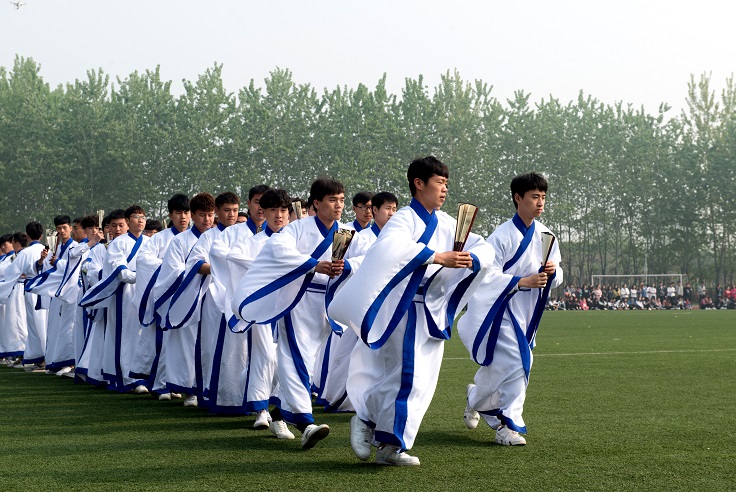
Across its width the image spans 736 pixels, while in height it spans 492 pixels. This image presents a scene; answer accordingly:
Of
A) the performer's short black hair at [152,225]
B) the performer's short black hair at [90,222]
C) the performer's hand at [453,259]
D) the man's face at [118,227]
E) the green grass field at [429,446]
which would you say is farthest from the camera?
the performer's short black hair at [90,222]

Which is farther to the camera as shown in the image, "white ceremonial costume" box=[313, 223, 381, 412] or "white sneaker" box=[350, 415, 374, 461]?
"white ceremonial costume" box=[313, 223, 381, 412]

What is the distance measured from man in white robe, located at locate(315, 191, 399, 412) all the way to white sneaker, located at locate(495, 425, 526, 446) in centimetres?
221

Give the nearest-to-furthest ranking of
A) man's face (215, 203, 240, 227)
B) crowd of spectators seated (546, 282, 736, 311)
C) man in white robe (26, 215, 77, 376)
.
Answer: man's face (215, 203, 240, 227)
man in white robe (26, 215, 77, 376)
crowd of spectators seated (546, 282, 736, 311)

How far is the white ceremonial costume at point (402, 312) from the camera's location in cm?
632

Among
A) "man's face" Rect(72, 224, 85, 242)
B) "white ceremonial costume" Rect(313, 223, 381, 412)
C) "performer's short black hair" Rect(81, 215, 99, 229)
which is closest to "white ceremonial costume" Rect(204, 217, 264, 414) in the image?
"white ceremonial costume" Rect(313, 223, 381, 412)

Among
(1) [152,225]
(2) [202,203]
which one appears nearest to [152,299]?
(2) [202,203]

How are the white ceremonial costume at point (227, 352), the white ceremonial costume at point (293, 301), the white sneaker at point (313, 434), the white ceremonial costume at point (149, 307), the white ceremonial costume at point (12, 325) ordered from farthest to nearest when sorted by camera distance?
the white ceremonial costume at point (12, 325) < the white ceremonial costume at point (149, 307) < the white ceremonial costume at point (227, 352) < the white ceremonial costume at point (293, 301) < the white sneaker at point (313, 434)

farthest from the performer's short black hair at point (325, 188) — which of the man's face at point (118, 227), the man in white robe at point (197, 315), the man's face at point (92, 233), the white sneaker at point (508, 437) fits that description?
the man's face at point (92, 233)

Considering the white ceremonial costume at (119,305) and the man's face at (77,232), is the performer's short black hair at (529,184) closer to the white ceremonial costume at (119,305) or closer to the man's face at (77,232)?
the white ceremonial costume at (119,305)

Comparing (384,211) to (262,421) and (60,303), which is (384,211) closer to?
(262,421)

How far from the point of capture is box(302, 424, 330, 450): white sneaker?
6.93 metres

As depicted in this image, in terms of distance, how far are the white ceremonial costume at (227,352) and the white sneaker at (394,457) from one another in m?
2.69

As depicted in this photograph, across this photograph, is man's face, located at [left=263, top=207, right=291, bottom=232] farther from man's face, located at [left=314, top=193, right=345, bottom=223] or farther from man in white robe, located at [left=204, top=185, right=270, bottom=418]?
man's face, located at [left=314, top=193, right=345, bottom=223]

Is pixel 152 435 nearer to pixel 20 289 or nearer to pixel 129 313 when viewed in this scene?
pixel 129 313
